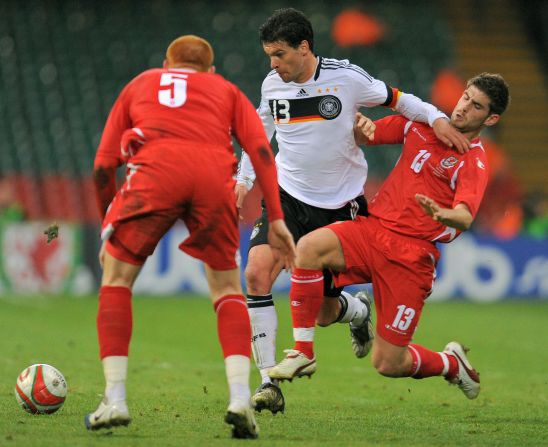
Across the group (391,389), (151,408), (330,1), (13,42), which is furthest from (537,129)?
(151,408)

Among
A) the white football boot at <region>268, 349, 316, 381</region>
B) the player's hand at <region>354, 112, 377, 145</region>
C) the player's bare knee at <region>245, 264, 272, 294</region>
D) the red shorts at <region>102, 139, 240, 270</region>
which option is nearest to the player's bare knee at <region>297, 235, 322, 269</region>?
the player's bare knee at <region>245, 264, 272, 294</region>

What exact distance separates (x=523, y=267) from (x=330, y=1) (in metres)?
10.8

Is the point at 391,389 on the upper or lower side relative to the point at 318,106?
lower

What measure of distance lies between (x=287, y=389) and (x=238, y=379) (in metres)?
3.09

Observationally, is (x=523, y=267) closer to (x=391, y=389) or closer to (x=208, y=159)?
(x=391, y=389)

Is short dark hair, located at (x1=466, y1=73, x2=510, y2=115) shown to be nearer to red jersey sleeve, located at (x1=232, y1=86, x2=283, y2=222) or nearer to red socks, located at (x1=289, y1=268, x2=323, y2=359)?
red socks, located at (x1=289, y1=268, x2=323, y2=359)

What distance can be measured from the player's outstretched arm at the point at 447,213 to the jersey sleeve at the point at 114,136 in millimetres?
1631

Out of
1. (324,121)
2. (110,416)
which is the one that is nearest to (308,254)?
(324,121)

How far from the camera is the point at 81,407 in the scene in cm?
702

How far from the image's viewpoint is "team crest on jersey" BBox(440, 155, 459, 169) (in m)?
7.04

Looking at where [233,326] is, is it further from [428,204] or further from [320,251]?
[320,251]

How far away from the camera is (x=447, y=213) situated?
6219mm

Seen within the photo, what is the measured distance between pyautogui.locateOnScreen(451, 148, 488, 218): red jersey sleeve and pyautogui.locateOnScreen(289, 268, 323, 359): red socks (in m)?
1.09

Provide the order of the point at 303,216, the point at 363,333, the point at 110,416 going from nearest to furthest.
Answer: the point at 110,416 < the point at 303,216 < the point at 363,333
